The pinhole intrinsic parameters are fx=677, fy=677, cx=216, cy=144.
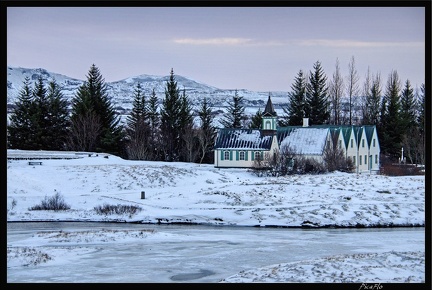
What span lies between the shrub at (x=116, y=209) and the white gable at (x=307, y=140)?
24.1 meters

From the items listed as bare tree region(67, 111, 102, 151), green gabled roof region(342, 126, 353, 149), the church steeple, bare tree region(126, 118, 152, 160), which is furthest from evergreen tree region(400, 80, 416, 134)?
bare tree region(67, 111, 102, 151)

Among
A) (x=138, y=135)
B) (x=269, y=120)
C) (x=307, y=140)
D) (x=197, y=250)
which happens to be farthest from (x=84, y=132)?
(x=197, y=250)

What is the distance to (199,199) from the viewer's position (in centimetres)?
3706

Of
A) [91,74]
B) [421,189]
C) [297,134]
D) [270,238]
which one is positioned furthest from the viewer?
[91,74]

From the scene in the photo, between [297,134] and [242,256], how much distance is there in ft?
131

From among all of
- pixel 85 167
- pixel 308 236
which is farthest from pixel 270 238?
pixel 85 167

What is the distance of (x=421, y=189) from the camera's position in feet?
124

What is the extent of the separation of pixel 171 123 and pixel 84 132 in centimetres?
1077

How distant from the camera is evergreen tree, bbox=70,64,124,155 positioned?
213ft

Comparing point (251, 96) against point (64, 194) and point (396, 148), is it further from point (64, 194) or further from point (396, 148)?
point (64, 194)

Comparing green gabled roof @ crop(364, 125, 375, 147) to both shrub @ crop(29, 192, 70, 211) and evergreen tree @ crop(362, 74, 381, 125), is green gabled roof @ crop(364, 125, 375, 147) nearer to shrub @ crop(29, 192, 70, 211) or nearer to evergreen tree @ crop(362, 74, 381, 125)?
evergreen tree @ crop(362, 74, 381, 125)

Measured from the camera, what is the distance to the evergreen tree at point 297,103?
7738 centimetres

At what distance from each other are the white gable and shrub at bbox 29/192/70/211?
2465 centimetres

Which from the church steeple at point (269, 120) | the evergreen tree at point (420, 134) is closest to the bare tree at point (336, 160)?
the church steeple at point (269, 120)
